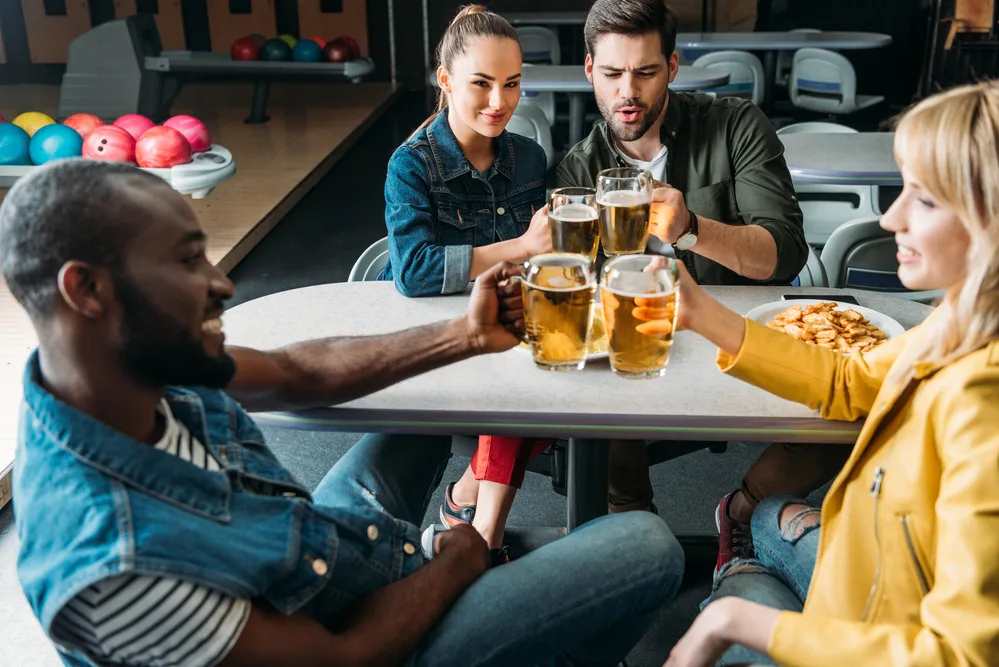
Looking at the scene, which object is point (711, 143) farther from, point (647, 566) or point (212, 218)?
point (212, 218)

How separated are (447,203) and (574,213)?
0.60 metres

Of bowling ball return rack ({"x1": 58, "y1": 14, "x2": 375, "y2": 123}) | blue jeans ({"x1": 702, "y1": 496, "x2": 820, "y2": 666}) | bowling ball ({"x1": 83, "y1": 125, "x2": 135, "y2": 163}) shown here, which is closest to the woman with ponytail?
blue jeans ({"x1": 702, "y1": 496, "x2": 820, "y2": 666})

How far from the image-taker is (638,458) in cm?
221

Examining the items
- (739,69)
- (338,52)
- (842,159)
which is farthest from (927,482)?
(338,52)

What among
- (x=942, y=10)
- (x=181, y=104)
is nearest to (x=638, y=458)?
A: (x=942, y=10)

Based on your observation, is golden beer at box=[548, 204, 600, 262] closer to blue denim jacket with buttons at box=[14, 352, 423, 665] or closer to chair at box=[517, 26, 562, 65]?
blue denim jacket with buttons at box=[14, 352, 423, 665]

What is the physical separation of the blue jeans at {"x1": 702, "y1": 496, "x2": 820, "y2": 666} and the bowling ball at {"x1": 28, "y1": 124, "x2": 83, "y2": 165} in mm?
3465

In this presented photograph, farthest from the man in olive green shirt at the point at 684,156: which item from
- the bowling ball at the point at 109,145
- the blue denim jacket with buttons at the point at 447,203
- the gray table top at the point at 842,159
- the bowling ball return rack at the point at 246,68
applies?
the bowling ball return rack at the point at 246,68

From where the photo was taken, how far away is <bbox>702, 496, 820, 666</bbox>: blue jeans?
1.46m

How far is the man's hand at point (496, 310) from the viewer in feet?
5.07

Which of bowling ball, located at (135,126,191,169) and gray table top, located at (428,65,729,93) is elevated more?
gray table top, located at (428,65,729,93)

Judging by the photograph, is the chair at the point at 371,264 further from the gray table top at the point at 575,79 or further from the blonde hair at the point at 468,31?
the gray table top at the point at 575,79

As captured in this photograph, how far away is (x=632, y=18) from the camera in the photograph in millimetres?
2209

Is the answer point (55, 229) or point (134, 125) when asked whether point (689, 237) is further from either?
point (134, 125)
